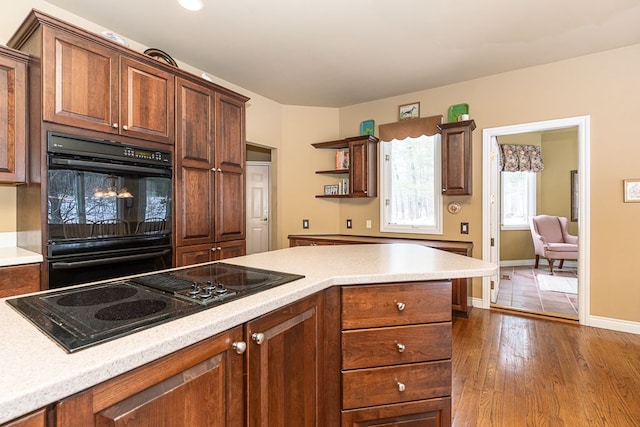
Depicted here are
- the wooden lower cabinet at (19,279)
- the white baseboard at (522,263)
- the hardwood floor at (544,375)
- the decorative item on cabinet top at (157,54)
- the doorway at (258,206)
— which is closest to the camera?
the wooden lower cabinet at (19,279)

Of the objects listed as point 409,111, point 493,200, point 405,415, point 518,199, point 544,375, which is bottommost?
point 544,375

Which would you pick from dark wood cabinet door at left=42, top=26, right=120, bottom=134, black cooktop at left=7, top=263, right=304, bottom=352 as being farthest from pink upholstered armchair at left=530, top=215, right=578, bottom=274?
dark wood cabinet door at left=42, top=26, right=120, bottom=134

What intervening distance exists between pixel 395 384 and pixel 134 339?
43.0 inches

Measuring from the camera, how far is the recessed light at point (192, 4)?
2.26m

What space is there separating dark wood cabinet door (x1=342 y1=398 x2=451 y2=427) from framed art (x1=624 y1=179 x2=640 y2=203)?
2967mm

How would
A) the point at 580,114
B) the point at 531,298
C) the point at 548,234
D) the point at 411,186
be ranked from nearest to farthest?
the point at 580,114 → the point at 531,298 → the point at 411,186 → the point at 548,234

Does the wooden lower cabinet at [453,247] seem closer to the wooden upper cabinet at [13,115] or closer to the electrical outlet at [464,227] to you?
the electrical outlet at [464,227]

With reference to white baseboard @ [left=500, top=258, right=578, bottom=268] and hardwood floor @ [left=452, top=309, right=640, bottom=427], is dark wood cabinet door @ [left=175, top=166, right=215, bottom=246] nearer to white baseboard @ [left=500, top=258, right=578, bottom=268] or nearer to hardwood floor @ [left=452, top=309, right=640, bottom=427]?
hardwood floor @ [left=452, top=309, right=640, bottom=427]

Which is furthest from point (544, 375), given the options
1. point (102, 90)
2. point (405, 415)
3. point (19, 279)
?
point (102, 90)

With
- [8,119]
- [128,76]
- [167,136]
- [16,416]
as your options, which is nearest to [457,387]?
[16,416]

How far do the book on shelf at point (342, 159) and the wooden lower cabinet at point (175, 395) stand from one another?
3.67 meters

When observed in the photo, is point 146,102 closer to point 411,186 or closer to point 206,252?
point 206,252

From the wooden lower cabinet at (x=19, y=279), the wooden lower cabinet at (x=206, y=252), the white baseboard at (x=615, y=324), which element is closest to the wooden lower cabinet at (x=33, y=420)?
the wooden lower cabinet at (x=19, y=279)

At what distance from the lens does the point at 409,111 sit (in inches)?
160
